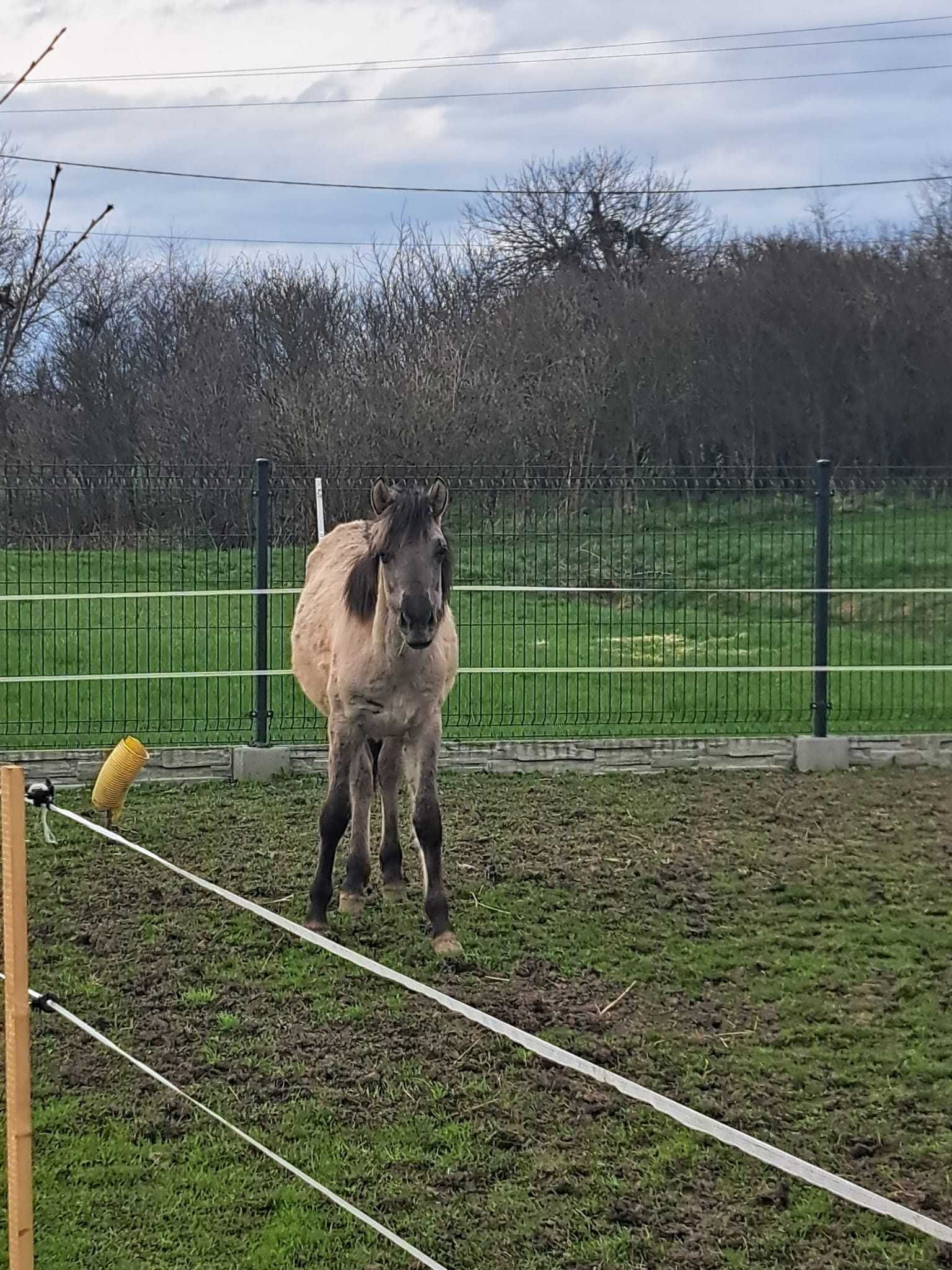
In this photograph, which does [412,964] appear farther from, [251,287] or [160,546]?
[251,287]

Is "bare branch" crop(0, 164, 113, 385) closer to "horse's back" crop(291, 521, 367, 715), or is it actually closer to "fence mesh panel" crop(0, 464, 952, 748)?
"horse's back" crop(291, 521, 367, 715)

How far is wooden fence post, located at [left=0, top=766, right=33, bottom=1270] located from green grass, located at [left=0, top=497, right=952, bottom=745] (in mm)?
6802

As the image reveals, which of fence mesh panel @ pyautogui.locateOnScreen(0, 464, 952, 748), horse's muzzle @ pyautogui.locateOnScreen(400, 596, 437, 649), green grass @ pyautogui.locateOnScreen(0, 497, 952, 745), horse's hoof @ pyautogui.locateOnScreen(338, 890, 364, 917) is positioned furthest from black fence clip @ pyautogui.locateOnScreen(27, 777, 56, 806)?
green grass @ pyautogui.locateOnScreen(0, 497, 952, 745)

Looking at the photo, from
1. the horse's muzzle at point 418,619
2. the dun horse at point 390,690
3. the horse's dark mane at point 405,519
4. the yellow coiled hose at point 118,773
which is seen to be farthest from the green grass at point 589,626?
the horse's muzzle at point 418,619

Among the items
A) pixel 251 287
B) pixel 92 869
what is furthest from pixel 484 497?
pixel 251 287

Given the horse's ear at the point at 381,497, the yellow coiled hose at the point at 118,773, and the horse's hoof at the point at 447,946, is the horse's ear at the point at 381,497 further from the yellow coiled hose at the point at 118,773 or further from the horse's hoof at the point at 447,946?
the yellow coiled hose at the point at 118,773

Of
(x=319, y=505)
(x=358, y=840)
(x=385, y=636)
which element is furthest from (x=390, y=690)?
(x=319, y=505)

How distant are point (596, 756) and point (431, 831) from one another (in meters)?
3.76

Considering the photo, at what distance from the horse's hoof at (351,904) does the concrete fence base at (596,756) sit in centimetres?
303

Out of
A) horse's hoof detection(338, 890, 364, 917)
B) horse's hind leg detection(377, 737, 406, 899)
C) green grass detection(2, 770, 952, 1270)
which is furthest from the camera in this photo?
horse's hind leg detection(377, 737, 406, 899)

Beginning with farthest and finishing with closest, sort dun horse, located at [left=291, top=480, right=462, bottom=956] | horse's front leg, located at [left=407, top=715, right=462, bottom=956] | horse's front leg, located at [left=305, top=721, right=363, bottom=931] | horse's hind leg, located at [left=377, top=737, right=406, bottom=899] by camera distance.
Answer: horse's hind leg, located at [left=377, top=737, right=406, bottom=899], horse's front leg, located at [left=305, top=721, right=363, bottom=931], horse's front leg, located at [left=407, top=715, right=462, bottom=956], dun horse, located at [left=291, top=480, right=462, bottom=956]

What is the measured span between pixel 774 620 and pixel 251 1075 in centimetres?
689

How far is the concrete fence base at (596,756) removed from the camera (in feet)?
28.8

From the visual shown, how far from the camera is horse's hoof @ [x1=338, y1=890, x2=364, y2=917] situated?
5891mm
